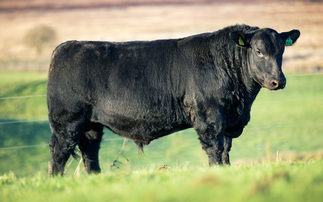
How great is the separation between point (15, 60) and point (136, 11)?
25347 mm

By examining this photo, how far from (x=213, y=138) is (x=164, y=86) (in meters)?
1.01

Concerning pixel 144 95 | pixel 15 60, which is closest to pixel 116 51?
pixel 144 95

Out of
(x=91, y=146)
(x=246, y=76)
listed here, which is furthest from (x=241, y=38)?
(x=91, y=146)

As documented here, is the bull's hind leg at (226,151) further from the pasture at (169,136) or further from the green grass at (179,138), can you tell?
the green grass at (179,138)

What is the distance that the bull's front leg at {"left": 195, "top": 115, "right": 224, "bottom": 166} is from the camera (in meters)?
6.03

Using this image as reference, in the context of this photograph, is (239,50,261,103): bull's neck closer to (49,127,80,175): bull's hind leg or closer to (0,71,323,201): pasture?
(0,71,323,201): pasture

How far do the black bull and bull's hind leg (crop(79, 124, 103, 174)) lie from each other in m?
0.42

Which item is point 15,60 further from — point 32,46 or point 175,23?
point 175,23

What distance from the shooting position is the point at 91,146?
695 centimetres

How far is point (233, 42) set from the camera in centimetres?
635

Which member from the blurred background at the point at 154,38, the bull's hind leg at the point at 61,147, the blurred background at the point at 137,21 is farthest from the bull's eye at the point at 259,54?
the blurred background at the point at 137,21

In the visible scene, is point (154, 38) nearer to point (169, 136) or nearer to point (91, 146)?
point (169, 136)

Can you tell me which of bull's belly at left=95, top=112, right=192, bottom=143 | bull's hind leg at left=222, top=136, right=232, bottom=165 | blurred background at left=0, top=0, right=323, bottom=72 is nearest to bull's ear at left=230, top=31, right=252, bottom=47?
bull's belly at left=95, top=112, right=192, bottom=143

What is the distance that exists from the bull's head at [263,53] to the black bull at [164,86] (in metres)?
0.01
